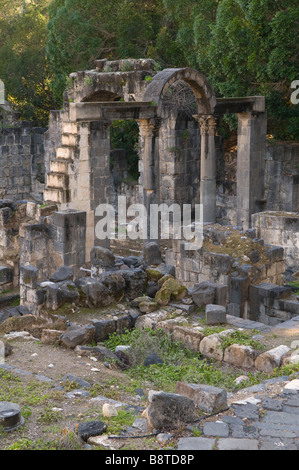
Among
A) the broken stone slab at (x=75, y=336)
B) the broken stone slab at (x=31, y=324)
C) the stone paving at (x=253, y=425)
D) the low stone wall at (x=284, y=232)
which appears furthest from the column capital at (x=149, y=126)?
the stone paving at (x=253, y=425)

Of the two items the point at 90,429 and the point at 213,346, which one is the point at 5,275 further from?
the point at 90,429

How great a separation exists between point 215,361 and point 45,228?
6187mm

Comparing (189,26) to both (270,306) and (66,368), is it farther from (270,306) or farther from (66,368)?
(66,368)

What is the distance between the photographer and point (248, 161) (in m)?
21.4

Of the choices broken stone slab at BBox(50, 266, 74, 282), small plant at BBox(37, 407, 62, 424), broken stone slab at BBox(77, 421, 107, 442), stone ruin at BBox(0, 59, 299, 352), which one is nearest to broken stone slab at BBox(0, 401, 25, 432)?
small plant at BBox(37, 407, 62, 424)

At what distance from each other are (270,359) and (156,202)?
8966 mm

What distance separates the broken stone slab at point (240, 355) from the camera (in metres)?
11.1

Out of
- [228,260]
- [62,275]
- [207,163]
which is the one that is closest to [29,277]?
[62,275]

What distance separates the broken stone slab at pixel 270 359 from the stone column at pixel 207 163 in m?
9.82

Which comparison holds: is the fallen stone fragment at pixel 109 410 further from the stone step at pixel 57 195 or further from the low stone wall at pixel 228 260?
the stone step at pixel 57 195

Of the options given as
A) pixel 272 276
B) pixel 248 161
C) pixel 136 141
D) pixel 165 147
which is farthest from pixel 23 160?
pixel 272 276

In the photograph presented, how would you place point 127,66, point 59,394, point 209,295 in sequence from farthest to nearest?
point 127,66 < point 209,295 < point 59,394

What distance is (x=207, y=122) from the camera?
19.9 metres

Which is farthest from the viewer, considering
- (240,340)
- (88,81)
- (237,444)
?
(88,81)
